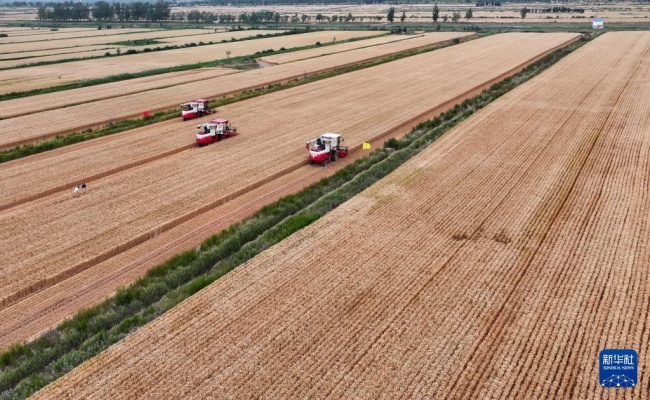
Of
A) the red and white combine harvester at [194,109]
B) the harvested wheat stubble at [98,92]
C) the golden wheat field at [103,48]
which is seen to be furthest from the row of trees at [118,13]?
the red and white combine harvester at [194,109]

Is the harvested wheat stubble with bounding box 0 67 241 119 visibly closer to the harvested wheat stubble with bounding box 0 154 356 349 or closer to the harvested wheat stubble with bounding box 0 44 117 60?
the harvested wheat stubble with bounding box 0 44 117 60

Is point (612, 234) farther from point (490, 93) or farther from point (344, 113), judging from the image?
point (490, 93)

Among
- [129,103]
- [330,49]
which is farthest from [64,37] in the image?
[129,103]

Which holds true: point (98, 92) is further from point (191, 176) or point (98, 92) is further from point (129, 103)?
point (191, 176)

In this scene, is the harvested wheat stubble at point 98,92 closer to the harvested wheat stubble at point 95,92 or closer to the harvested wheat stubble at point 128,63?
the harvested wheat stubble at point 95,92

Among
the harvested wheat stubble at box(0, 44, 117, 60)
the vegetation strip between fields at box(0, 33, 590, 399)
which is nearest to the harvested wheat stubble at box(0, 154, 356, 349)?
the vegetation strip between fields at box(0, 33, 590, 399)
